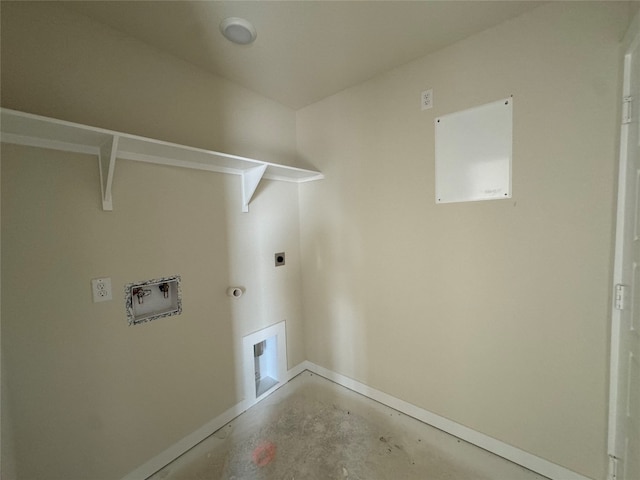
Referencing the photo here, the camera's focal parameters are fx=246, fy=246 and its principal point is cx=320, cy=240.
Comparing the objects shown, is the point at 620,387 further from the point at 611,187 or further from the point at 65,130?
the point at 65,130

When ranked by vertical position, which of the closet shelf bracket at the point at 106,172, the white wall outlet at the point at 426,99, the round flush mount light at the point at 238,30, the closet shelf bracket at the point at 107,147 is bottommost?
the closet shelf bracket at the point at 106,172

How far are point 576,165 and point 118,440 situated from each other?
283cm

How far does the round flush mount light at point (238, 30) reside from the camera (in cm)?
134

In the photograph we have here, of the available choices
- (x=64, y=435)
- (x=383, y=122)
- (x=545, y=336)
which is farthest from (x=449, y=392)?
(x=64, y=435)

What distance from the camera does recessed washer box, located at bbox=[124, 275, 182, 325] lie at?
4.63 feet

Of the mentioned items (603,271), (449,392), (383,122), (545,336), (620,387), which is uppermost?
(383,122)

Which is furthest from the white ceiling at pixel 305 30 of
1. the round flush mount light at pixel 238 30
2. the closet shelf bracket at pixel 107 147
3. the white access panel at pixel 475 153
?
the closet shelf bracket at pixel 107 147

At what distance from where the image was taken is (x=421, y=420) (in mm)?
1808

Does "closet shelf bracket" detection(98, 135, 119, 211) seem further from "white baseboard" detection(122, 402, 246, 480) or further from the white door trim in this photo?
the white door trim

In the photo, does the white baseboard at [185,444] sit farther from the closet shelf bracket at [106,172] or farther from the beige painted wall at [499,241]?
the closet shelf bracket at [106,172]

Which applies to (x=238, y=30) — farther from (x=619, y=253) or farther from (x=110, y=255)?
(x=619, y=253)

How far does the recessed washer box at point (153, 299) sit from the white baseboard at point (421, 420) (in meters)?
0.85

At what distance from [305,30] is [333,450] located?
8.51ft

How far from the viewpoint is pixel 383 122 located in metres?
1.86
